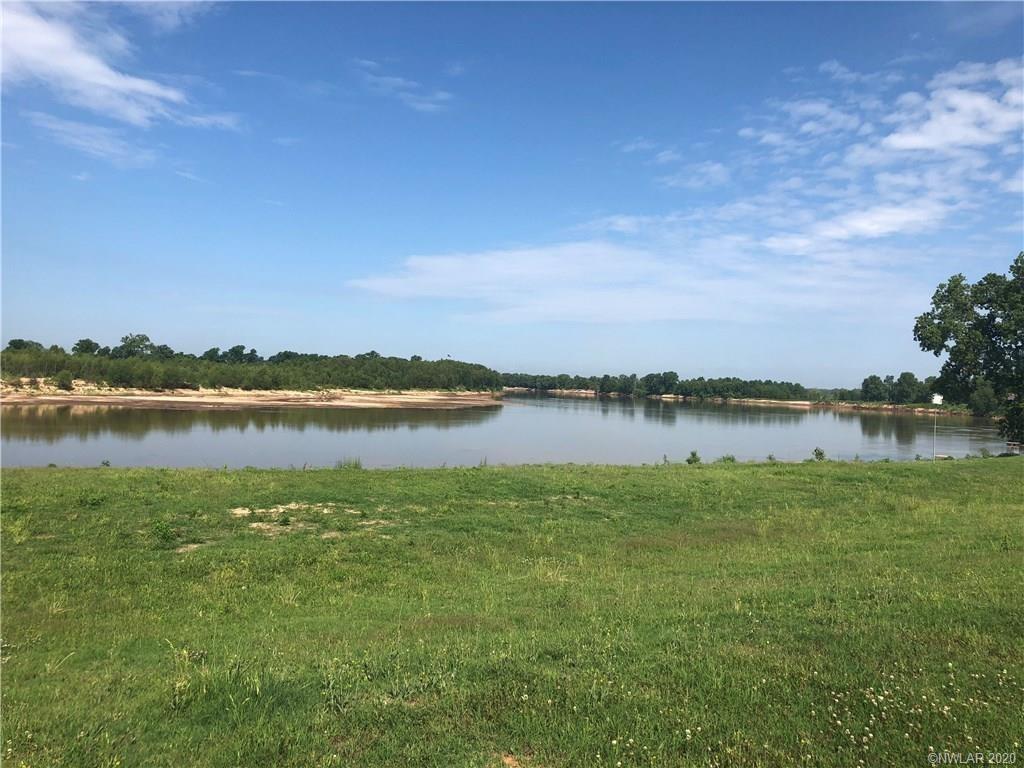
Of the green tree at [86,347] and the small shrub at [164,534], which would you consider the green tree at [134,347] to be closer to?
the green tree at [86,347]

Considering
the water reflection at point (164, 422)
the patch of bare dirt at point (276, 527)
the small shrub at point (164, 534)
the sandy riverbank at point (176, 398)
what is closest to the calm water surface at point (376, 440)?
the water reflection at point (164, 422)

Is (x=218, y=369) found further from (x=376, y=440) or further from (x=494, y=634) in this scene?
(x=494, y=634)

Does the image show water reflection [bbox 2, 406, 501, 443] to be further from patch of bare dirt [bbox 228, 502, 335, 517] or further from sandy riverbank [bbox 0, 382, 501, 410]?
patch of bare dirt [bbox 228, 502, 335, 517]

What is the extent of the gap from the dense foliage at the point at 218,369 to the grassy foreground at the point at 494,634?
86378 millimetres

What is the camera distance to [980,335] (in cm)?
3509

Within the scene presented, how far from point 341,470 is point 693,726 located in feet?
52.5

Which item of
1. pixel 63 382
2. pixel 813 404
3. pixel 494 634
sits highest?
pixel 63 382

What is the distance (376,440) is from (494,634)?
36.9 metres

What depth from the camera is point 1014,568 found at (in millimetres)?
7512

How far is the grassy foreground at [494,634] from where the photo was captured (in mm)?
3885

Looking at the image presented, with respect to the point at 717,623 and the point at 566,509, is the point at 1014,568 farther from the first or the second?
the point at 566,509

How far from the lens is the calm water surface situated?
104 ft

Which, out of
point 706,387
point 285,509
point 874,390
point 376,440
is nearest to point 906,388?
point 874,390

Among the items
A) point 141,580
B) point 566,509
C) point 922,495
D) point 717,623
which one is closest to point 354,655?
point 717,623
